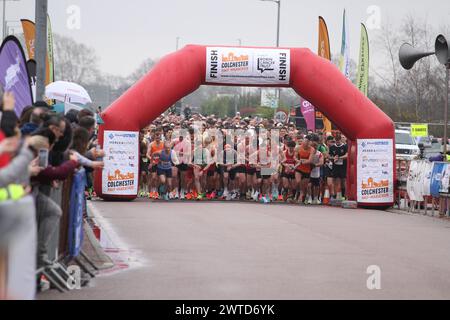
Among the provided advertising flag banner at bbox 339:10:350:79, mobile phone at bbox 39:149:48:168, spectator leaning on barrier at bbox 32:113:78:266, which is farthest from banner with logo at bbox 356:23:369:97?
mobile phone at bbox 39:149:48:168

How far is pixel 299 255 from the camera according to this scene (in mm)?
13109

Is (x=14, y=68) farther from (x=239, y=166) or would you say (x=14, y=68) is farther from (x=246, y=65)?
(x=239, y=166)

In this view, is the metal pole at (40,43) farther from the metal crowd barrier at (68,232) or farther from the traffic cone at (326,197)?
the traffic cone at (326,197)

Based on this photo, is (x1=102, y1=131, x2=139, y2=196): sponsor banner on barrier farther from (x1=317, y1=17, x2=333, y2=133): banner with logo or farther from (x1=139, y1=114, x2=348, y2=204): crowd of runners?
(x1=317, y1=17, x2=333, y2=133): banner with logo

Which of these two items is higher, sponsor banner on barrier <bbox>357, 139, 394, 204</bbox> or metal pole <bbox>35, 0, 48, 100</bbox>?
metal pole <bbox>35, 0, 48, 100</bbox>

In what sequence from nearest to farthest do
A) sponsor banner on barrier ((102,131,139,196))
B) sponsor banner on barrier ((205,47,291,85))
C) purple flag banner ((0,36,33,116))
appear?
purple flag banner ((0,36,33,116)) < sponsor banner on barrier ((102,131,139,196)) < sponsor banner on barrier ((205,47,291,85))

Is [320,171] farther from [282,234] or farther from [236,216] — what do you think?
[282,234]

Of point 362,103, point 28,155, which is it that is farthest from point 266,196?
point 28,155

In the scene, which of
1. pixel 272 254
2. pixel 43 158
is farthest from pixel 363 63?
pixel 43 158

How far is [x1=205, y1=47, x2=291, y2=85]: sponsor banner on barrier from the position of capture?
23734 millimetres

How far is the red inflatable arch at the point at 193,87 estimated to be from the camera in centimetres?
2312

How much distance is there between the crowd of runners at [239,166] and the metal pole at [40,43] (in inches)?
315

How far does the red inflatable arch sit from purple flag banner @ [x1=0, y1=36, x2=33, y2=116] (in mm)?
8454

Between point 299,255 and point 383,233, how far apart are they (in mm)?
4197
